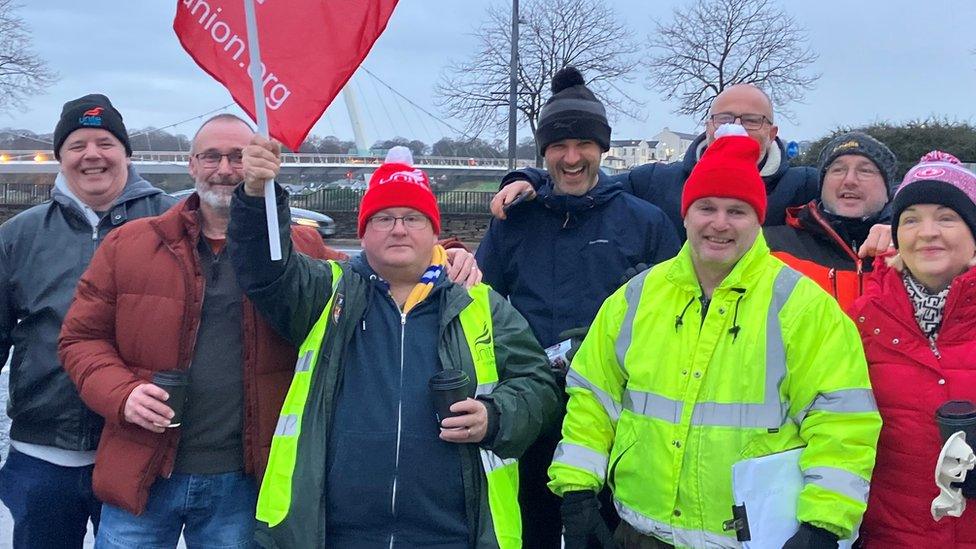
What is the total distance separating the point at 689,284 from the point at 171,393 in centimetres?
167

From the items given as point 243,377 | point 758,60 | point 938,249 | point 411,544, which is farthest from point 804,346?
point 758,60

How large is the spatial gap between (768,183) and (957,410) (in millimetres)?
1687

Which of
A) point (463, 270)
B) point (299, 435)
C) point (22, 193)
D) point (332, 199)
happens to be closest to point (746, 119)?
point (463, 270)

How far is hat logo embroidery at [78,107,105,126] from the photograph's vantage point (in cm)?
329

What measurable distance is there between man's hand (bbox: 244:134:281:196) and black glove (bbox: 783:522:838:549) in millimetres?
1865

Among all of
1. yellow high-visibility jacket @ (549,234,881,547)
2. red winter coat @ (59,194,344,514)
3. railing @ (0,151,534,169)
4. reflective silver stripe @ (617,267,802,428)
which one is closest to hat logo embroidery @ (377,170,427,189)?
red winter coat @ (59,194,344,514)

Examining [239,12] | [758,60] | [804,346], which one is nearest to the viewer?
[804,346]

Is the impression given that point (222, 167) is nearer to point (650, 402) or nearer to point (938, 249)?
point (650, 402)

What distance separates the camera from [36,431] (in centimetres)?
311

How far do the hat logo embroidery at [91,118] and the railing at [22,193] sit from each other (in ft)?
87.4

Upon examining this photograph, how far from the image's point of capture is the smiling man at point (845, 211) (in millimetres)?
3164

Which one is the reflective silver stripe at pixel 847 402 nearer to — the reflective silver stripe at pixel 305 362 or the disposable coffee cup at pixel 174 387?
the reflective silver stripe at pixel 305 362

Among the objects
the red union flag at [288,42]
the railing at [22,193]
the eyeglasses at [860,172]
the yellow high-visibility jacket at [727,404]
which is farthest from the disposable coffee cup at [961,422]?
the railing at [22,193]

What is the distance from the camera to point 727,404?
2414 millimetres
